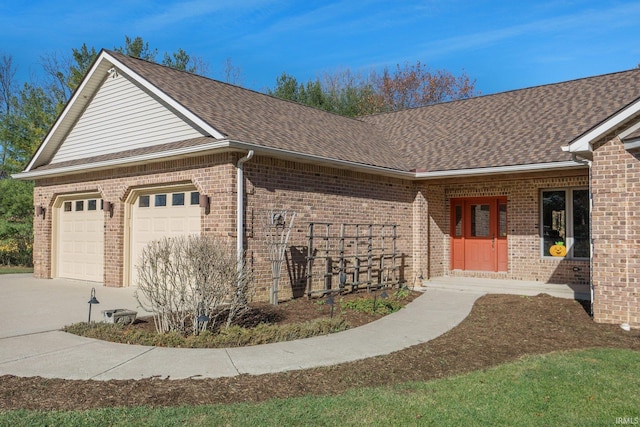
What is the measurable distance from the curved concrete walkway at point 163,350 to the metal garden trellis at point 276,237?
2.37 metres

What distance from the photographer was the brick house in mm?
9336

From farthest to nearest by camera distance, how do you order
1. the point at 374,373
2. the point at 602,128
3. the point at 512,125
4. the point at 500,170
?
1. the point at 512,125
2. the point at 500,170
3. the point at 602,128
4. the point at 374,373

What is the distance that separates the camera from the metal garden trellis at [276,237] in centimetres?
1039

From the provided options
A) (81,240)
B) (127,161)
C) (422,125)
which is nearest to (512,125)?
(422,125)

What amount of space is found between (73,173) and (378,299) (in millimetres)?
9103

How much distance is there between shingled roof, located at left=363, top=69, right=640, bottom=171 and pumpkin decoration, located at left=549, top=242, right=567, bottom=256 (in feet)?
7.94

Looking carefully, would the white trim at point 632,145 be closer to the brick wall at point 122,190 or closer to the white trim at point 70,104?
the brick wall at point 122,190

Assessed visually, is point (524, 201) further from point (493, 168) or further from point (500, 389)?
point (500, 389)

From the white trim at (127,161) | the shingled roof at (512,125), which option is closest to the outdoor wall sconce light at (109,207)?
the white trim at (127,161)

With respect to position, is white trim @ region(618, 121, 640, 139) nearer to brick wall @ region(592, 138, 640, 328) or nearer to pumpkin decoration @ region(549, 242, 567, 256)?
brick wall @ region(592, 138, 640, 328)

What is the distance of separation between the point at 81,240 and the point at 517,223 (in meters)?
12.0

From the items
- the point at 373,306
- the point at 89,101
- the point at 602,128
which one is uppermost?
the point at 89,101

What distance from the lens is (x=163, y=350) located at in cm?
679

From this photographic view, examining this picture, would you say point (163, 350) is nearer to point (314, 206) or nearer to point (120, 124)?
point (314, 206)
